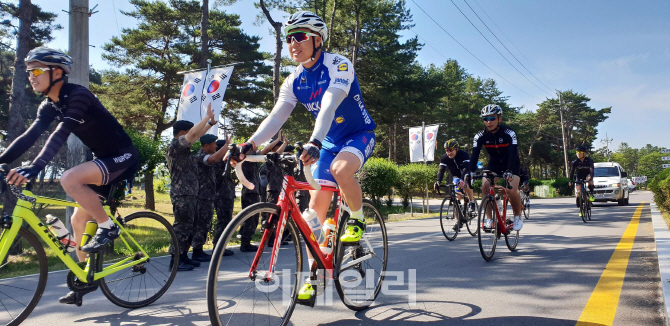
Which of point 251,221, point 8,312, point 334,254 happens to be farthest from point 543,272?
point 8,312

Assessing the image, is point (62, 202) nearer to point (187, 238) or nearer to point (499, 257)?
point (187, 238)

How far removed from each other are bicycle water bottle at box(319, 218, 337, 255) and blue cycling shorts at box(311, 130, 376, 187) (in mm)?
317

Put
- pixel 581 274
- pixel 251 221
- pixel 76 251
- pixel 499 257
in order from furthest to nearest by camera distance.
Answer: pixel 499 257 → pixel 581 274 → pixel 76 251 → pixel 251 221

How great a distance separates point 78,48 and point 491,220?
23.2ft

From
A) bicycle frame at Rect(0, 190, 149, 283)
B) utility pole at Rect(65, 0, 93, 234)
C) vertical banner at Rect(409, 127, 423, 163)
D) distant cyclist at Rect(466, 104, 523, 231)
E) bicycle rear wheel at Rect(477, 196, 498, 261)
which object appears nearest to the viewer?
bicycle frame at Rect(0, 190, 149, 283)

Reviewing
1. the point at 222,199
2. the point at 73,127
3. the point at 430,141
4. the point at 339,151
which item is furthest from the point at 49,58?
the point at 430,141

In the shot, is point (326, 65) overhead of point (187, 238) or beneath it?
overhead

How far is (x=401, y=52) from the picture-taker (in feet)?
114

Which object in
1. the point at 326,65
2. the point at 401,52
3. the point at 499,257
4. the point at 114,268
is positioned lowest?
the point at 499,257

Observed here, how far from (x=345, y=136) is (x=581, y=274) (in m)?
3.35

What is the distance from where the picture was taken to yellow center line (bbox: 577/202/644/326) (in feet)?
11.3

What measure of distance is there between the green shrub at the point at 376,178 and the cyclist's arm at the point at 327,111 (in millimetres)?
15072

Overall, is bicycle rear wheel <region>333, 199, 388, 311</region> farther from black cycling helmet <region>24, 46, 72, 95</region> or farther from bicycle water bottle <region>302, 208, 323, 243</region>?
black cycling helmet <region>24, 46, 72, 95</region>

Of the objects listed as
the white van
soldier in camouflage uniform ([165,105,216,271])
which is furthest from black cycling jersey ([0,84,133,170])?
the white van
